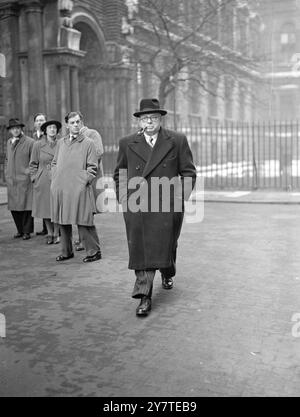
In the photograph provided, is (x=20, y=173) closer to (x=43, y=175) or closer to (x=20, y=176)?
(x=20, y=176)

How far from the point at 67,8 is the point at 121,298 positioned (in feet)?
47.0

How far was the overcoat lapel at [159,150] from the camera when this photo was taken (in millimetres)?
5254

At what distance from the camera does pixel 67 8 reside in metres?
18.0

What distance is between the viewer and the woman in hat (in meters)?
8.77

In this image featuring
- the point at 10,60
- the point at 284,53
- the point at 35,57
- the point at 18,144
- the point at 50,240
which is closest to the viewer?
the point at 50,240

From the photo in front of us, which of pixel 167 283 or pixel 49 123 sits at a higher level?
pixel 49 123

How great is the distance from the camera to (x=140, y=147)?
5.30m

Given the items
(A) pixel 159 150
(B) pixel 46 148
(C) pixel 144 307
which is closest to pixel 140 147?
(A) pixel 159 150

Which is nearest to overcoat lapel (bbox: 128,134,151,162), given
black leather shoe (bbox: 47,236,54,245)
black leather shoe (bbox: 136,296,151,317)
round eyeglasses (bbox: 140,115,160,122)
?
round eyeglasses (bbox: 140,115,160,122)

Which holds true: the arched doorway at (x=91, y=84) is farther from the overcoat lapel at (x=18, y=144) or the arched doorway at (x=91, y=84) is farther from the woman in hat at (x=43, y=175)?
the woman in hat at (x=43, y=175)

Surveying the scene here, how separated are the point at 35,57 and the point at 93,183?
11.6 meters

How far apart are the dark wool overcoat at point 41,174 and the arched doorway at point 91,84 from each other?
1228 cm

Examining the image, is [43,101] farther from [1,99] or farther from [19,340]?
[19,340]

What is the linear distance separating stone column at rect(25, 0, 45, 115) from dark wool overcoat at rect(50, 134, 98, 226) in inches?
451
